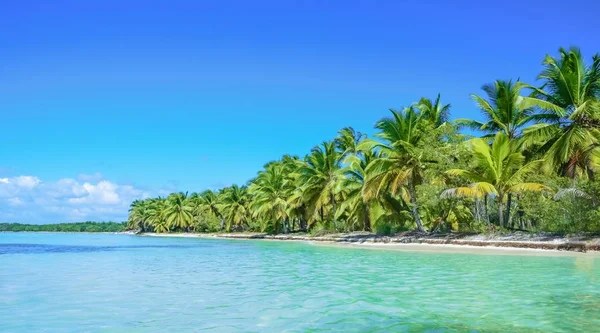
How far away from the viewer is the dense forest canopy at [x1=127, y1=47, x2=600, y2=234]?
20.3 meters

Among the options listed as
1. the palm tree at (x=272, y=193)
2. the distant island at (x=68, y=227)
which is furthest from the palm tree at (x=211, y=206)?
the distant island at (x=68, y=227)

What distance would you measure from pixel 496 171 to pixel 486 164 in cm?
57

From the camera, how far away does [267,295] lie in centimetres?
854

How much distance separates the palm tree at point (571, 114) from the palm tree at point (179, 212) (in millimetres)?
63727

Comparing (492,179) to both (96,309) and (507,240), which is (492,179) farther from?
(96,309)

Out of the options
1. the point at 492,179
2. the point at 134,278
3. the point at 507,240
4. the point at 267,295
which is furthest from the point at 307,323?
the point at 492,179

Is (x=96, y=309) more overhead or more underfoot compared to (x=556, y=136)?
more underfoot

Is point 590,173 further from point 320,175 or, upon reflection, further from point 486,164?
point 320,175

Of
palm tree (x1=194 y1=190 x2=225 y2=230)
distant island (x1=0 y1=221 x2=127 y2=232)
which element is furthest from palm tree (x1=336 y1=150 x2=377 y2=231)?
distant island (x1=0 y1=221 x2=127 y2=232)

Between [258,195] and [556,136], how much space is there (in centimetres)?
3326

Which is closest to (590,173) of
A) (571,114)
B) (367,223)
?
(571,114)

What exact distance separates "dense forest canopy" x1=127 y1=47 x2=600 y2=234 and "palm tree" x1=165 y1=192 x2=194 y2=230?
4214 centimetres

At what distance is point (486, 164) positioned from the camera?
21.7m

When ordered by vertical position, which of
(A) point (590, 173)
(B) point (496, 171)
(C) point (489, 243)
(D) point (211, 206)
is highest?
(D) point (211, 206)
